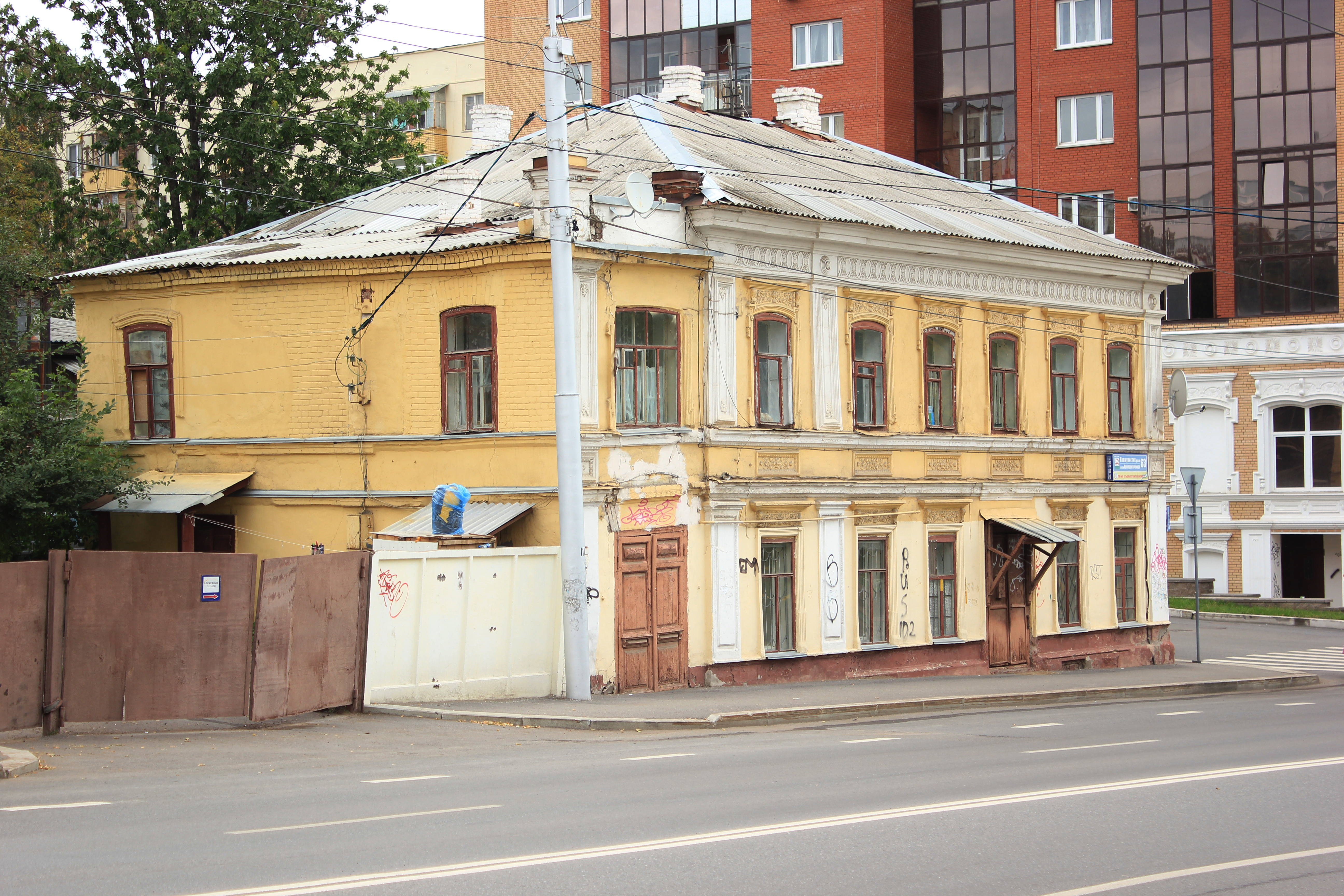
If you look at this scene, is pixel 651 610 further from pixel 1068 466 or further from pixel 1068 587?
pixel 1068 587

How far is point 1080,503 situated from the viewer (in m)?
27.8

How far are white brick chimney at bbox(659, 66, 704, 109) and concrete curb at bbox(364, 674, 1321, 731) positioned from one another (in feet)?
43.9

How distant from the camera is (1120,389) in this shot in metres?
29.0

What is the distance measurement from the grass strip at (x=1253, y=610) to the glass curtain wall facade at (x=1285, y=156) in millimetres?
8745

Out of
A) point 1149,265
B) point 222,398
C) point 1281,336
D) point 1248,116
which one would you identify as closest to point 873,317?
point 1149,265

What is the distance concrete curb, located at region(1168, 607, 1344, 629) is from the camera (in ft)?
121

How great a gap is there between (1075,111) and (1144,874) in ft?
138

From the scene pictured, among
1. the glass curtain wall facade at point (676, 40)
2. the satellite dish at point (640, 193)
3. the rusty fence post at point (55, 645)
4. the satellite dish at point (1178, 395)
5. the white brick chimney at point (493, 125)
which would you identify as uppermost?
the glass curtain wall facade at point (676, 40)

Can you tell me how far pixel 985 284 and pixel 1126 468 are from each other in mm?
5586

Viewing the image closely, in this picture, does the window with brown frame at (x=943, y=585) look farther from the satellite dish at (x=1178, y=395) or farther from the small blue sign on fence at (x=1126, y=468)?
the satellite dish at (x=1178, y=395)

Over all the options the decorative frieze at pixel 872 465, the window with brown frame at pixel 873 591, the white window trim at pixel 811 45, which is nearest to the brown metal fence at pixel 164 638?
the decorative frieze at pixel 872 465

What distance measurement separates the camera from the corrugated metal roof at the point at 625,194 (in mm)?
21391

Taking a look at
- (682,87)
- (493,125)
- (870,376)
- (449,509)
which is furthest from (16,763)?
(682,87)

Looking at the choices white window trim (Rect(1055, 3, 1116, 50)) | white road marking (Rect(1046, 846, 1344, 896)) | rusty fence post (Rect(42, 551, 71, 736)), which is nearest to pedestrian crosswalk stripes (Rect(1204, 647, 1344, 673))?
white road marking (Rect(1046, 846, 1344, 896))
